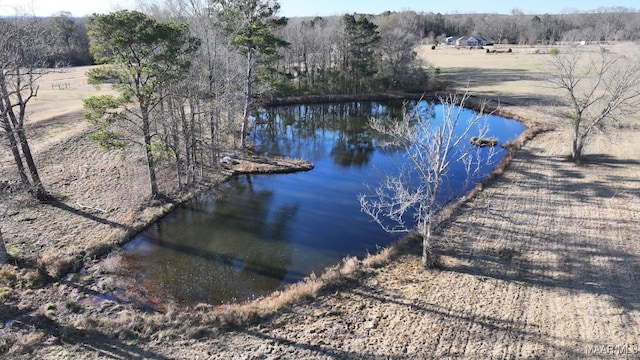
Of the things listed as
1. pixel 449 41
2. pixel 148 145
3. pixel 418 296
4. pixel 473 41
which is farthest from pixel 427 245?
pixel 449 41

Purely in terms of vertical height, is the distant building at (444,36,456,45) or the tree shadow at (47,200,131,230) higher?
the distant building at (444,36,456,45)

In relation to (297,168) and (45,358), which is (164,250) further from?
(297,168)

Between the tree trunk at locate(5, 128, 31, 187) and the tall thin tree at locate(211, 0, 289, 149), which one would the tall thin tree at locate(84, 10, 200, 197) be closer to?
the tree trunk at locate(5, 128, 31, 187)

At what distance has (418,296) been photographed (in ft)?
45.3

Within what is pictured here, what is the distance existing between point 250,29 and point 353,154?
11547mm

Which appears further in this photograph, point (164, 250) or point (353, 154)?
point (353, 154)

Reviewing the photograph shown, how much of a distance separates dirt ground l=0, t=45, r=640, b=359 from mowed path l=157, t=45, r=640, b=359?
1.7 inches

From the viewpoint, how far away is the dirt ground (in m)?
11.5

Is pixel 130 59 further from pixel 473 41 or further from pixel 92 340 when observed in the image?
pixel 473 41

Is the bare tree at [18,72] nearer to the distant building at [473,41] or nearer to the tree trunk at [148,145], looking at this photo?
the tree trunk at [148,145]

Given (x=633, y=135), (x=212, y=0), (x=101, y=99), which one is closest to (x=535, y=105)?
(x=633, y=135)

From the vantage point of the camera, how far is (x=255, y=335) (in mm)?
12047

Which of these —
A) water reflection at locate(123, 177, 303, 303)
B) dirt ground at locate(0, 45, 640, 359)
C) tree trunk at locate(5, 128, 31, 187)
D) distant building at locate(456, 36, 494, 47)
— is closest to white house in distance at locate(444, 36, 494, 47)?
distant building at locate(456, 36, 494, 47)

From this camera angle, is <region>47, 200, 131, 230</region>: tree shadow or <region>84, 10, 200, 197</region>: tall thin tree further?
<region>47, 200, 131, 230</region>: tree shadow
